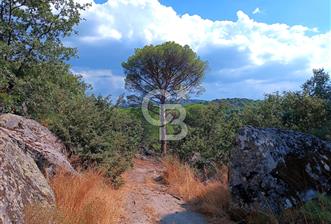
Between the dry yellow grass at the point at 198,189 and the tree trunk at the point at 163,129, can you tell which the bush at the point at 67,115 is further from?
the tree trunk at the point at 163,129

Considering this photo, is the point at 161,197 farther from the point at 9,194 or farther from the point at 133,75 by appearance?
the point at 133,75

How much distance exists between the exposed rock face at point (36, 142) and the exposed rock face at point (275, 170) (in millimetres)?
2636

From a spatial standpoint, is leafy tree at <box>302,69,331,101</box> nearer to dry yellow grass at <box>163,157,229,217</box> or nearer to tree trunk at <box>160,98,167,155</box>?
dry yellow grass at <box>163,157,229,217</box>

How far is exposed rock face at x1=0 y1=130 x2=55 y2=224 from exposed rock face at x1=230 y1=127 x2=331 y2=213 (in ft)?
9.08

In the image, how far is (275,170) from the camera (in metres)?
5.18

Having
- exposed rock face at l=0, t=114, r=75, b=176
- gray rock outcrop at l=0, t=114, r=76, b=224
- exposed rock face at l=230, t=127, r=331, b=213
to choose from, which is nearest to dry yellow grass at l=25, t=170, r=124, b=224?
gray rock outcrop at l=0, t=114, r=76, b=224

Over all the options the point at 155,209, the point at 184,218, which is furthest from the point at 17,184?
the point at 155,209

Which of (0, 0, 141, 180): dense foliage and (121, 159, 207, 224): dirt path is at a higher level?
(0, 0, 141, 180): dense foliage

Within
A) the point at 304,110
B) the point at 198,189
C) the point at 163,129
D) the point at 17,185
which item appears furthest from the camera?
the point at 163,129

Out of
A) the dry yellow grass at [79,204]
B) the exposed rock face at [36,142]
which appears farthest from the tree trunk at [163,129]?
the dry yellow grass at [79,204]

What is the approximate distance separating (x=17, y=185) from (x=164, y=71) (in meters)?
20.7

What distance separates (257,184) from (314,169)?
0.91 m

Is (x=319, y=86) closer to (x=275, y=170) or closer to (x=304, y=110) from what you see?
(x=304, y=110)

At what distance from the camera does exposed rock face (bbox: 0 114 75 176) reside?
206 inches
